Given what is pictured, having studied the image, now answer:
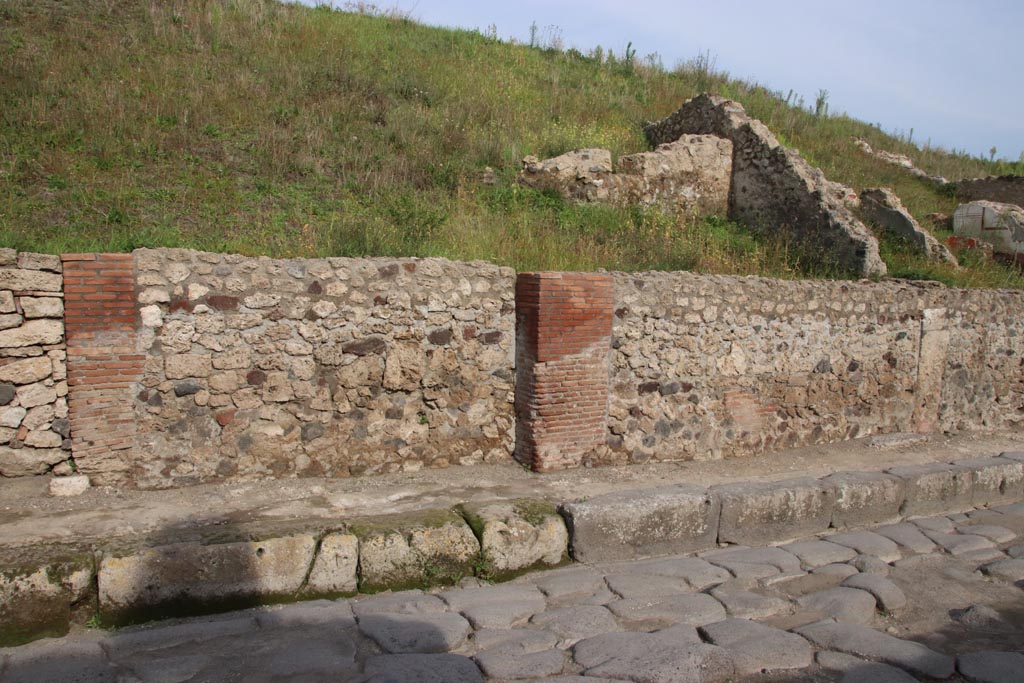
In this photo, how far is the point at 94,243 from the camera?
17.9ft

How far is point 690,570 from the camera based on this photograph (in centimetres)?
477

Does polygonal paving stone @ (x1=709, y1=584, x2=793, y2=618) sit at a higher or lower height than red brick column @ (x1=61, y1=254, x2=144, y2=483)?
lower

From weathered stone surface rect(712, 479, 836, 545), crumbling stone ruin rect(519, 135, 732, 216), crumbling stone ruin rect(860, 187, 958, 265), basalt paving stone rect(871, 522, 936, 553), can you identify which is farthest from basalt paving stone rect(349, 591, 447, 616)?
crumbling stone ruin rect(860, 187, 958, 265)

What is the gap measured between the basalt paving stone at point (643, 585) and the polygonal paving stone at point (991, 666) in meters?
1.45

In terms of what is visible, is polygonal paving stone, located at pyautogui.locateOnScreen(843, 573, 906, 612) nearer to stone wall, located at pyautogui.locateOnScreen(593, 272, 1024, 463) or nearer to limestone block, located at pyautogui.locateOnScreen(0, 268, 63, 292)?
stone wall, located at pyautogui.locateOnScreen(593, 272, 1024, 463)

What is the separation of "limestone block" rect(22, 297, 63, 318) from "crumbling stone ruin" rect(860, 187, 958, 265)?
1050 cm

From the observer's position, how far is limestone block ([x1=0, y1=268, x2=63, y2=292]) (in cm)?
433

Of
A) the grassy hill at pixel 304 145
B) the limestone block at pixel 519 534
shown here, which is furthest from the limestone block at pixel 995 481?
the limestone block at pixel 519 534

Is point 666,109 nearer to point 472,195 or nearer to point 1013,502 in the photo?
point 472,195

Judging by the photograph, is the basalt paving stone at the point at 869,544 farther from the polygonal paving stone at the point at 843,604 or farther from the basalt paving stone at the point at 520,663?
the basalt paving stone at the point at 520,663

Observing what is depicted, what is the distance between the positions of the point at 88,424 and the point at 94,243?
5.32 ft

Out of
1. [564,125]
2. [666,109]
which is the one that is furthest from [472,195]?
[666,109]

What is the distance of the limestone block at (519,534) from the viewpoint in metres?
4.51

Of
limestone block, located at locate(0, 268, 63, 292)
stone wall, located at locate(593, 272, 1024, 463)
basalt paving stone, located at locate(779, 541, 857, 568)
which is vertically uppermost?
limestone block, located at locate(0, 268, 63, 292)
